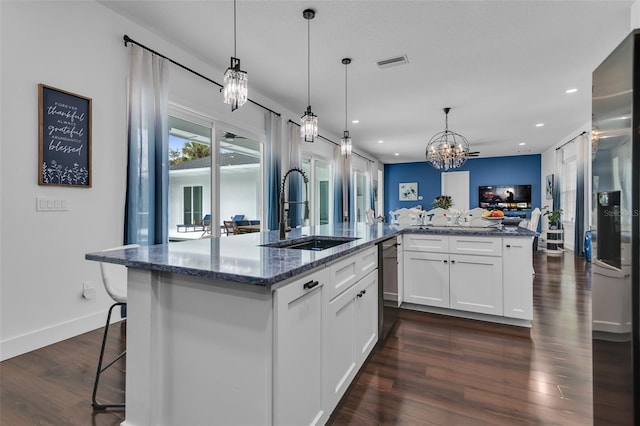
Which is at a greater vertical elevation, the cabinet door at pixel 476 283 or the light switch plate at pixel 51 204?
the light switch plate at pixel 51 204

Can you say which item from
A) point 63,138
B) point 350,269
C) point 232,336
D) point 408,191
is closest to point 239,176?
point 63,138

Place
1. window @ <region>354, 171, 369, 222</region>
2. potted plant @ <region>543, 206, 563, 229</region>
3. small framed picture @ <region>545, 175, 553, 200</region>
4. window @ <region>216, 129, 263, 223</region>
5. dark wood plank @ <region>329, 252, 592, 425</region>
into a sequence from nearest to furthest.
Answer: dark wood plank @ <region>329, 252, 592, 425</region> → window @ <region>216, 129, 263, 223</region> → potted plant @ <region>543, 206, 563, 229</region> → small framed picture @ <region>545, 175, 553, 200</region> → window @ <region>354, 171, 369, 222</region>

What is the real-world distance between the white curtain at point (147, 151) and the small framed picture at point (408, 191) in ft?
31.3

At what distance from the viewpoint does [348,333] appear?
1.82 metres

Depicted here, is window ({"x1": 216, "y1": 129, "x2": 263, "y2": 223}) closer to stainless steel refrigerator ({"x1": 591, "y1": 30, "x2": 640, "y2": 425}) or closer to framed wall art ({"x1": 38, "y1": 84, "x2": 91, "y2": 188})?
framed wall art ({"x1": 38, "y1": 84, "x2": 91, "y2": 188})

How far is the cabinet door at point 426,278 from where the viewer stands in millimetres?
3154

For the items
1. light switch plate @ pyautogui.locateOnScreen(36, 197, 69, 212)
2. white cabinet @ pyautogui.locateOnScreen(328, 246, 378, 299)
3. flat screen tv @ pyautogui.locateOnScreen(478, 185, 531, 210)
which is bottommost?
white cabinet @ pyautogui.locateOnScreen(328, 246, 378, 299)

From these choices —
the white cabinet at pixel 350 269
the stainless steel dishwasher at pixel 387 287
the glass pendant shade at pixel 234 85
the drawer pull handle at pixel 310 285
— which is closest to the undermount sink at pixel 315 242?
the white cabinet at pixel 350 269

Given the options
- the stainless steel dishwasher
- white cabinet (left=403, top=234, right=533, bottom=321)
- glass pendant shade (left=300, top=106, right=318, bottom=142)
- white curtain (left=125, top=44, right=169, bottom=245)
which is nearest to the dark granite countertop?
the stainless steel dishwasher

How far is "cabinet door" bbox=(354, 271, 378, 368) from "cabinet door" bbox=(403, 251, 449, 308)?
1.08 meters

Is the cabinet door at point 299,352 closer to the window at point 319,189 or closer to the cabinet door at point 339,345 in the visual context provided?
the cabinet door at point 339,345

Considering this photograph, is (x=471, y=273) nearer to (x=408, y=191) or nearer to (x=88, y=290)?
(x=88, y=290)

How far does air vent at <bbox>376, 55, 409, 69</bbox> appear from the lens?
3.57 m

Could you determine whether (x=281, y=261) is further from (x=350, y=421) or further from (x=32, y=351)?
(x=32, y=351)
